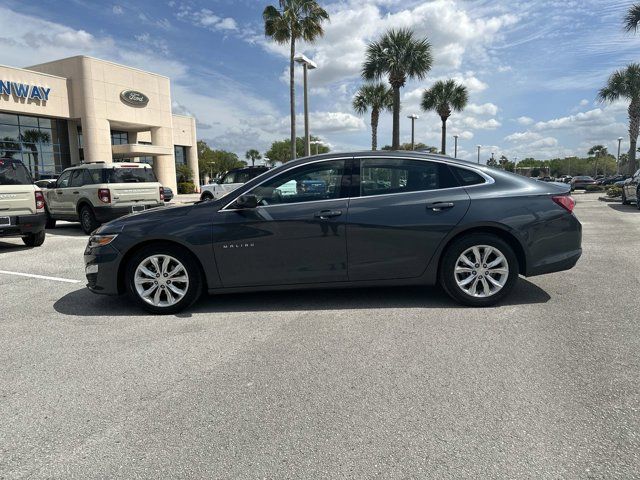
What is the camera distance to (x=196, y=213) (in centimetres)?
461

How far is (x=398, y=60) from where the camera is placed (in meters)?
26.5

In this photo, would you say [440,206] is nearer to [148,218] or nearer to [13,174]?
[148,218]

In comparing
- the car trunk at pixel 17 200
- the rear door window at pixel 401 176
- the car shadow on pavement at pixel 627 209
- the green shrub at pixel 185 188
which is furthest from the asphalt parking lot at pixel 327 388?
the green shrub at pixel 185 188

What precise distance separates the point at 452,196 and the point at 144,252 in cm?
316

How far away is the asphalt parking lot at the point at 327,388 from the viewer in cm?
231

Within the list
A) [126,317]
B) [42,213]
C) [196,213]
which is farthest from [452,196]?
[42,213]

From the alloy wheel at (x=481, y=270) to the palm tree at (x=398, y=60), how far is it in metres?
22.7

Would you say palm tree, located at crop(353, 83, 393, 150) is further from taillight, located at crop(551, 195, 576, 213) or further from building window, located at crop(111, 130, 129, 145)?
taillight, located at crop(551, 195, 576, 213)

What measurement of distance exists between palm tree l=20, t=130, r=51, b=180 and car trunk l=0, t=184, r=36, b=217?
2593cm

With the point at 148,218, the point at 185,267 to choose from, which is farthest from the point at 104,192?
the point at 185,267

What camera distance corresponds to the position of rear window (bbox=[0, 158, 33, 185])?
8.66 meters

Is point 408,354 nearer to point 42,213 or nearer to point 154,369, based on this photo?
point 154,369

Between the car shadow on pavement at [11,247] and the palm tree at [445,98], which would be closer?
the car shadow on pavement at [11,247]

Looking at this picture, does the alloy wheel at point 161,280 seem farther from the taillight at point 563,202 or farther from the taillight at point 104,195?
the taillight at point 104,195
